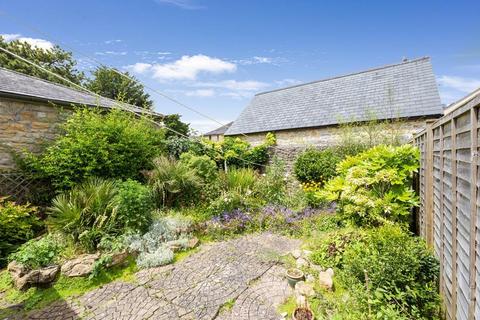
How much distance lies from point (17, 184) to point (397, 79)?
15741 mm

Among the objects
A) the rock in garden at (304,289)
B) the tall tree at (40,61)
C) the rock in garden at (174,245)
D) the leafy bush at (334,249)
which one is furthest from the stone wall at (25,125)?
the tall tree at (40,61)

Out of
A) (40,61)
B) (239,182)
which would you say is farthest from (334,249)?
(40,61)

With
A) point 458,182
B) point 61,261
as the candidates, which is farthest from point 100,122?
point 458,182

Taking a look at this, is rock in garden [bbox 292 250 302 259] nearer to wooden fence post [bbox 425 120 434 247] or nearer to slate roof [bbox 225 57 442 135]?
wooden fence post [bbox 425 120 434 247]

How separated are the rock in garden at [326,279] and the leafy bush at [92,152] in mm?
6138

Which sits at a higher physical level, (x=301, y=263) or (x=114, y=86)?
(x=114, y=86)

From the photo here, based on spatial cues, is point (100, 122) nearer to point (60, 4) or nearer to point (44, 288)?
point (60, 4)

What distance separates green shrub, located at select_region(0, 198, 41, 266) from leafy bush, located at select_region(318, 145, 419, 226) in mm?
7444

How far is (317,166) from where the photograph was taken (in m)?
9.95

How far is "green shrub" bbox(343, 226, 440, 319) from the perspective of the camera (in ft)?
9.25

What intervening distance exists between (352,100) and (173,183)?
1022 centimetres

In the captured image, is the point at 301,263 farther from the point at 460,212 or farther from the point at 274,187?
the point at 274,187

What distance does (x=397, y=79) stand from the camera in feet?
38.8

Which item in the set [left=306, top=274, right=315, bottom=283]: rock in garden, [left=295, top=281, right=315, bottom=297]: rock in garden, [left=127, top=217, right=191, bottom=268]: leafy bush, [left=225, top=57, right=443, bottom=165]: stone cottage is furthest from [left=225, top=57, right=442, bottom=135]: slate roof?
[left=295, top=281, right=315, bottom=297]: rock in garden
